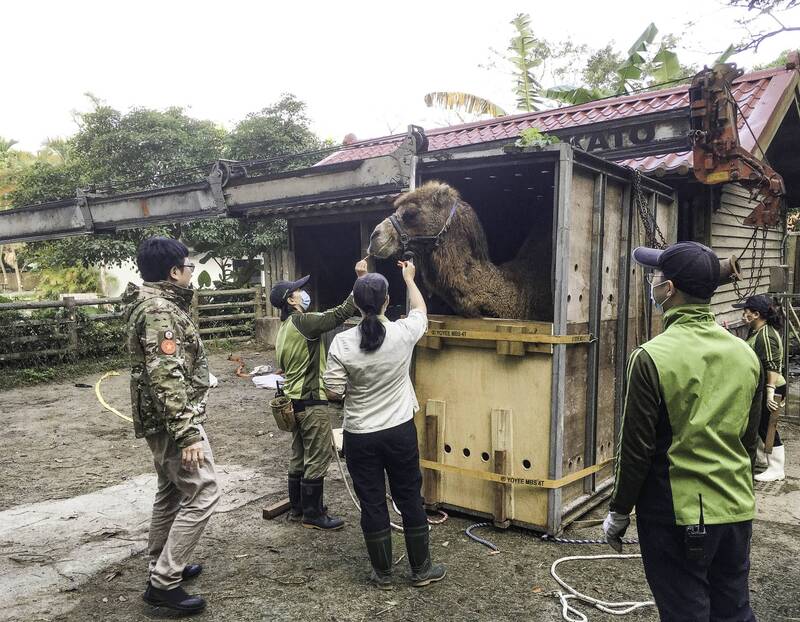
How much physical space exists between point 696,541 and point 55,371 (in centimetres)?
1278

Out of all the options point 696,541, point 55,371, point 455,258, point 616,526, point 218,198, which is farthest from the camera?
point 55,371

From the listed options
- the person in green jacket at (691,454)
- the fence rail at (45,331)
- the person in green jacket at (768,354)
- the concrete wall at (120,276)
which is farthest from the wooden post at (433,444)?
the concrete wall at (120,276)

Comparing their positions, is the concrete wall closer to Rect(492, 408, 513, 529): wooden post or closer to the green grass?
the green grass

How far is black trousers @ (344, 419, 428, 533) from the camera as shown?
140 inches

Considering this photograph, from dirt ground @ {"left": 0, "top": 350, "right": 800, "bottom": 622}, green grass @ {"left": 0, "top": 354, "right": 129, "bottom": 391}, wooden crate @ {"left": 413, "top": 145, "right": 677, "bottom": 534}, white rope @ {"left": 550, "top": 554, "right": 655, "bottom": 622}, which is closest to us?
white rope @ {"left": 550, "top": 554, "right": 655, "bottom": 622}

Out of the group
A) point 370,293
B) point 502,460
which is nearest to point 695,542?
point 370,293

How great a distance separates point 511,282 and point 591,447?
1618 millimetres

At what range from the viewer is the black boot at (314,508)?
4641mm

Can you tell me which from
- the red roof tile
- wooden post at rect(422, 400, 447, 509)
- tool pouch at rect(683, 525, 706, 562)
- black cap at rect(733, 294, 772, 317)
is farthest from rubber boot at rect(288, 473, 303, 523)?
black cap at rect(733, 294, 772, 317)

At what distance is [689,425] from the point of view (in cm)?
221

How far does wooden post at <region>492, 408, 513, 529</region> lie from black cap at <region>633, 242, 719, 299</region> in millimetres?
2429

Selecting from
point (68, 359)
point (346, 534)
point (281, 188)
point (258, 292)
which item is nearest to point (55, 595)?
point (346, 534)

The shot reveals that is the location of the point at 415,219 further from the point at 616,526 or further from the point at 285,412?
the point at 616,526

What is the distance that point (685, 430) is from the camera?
2.22 metres
